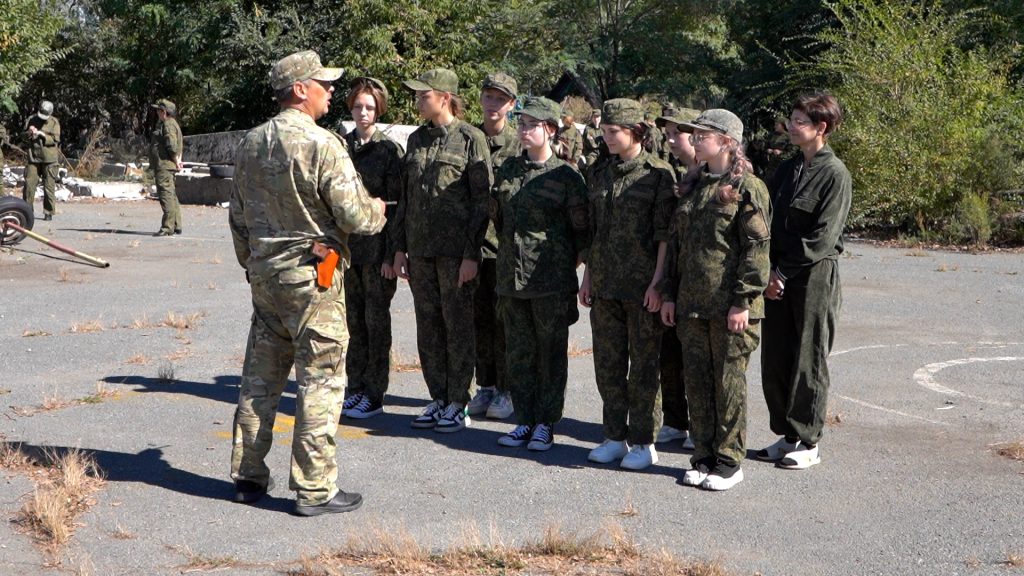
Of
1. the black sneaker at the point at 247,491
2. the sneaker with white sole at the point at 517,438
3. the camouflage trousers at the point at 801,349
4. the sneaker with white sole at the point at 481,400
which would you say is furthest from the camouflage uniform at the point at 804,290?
the black sneaker at the point at 247,491

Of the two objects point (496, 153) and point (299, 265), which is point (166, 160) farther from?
point (299, 265)

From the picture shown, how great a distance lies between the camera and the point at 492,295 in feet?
21.5

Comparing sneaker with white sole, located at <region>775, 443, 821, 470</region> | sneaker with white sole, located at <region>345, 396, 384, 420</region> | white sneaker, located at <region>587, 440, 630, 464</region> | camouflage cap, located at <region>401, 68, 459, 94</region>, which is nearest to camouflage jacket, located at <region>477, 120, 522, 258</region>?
camouflage cap, located at <region>401, 68, 459, 94</region>

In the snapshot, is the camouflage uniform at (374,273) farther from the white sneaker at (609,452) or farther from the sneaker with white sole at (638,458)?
the sneaker with white sole at (638,458)

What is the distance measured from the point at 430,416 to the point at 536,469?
1.07 metres

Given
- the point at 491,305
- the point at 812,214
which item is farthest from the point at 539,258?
the point at 812,214

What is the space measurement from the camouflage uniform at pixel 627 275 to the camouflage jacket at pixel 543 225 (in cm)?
14

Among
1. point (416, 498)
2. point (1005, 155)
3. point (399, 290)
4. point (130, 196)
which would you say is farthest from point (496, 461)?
point (130, 196)

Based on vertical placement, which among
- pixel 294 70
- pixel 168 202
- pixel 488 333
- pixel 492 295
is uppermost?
pixel 294 70

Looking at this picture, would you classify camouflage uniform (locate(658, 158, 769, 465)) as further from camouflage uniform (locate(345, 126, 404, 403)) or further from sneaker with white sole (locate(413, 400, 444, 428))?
camouflage uniform (locate(345, 126, 404, 403))

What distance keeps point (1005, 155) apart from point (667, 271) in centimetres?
1336

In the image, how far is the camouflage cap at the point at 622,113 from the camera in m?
5.30

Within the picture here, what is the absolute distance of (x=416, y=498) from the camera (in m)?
4.99

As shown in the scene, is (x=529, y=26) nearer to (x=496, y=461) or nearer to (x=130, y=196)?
(x=130, y=196)
